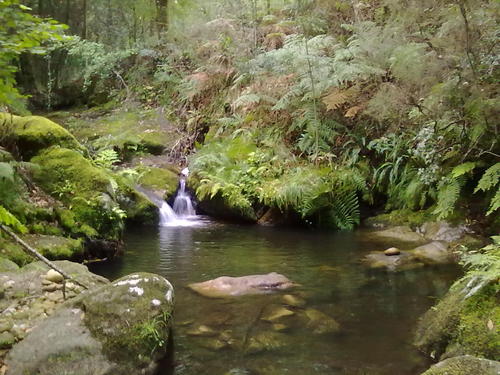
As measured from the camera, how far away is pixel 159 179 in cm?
1184

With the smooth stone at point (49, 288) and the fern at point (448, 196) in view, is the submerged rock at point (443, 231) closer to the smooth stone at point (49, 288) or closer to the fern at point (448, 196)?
the fern at point (448, 196)

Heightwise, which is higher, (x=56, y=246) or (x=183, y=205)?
(x=56, y=246)

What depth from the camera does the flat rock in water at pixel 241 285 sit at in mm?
5621

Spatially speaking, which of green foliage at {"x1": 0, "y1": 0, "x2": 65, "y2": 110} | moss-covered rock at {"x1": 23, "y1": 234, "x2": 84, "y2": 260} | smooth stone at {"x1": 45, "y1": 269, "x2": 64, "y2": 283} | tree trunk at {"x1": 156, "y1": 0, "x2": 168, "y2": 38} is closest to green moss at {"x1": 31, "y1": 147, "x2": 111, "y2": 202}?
moss-covered rock at {"x1": 23, "y1": 234, "x2": 84, "y2": 260}

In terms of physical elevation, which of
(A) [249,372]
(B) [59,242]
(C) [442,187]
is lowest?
(A) [249,372]

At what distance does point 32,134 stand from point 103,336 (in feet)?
17.9

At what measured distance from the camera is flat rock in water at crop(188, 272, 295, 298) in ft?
18.4

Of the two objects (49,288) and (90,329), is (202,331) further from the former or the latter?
(49,288)

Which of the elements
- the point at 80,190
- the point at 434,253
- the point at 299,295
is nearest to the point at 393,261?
the point at 434,253

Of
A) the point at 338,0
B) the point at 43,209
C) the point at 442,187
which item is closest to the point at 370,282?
the point at 442,187

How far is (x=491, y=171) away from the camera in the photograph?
23.0 ft

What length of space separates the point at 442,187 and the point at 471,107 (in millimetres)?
1666

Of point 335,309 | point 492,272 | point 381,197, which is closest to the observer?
point 492,272

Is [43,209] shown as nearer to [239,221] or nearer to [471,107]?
[239,221]
